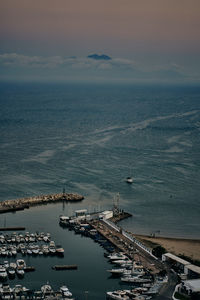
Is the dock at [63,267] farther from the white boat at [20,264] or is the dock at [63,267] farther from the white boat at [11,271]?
the white boat at [11,271]

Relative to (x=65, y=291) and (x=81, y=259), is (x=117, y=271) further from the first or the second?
(x=65, y=291)

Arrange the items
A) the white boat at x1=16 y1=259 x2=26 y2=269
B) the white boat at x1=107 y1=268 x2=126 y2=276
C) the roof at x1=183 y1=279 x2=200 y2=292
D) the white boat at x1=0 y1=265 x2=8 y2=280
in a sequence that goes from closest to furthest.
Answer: the roof at x1=183 y1=279 x2=200 y2=292, the white boat at x1=0 y1=265 x2=8 y2=280, the white boat at x1=107 y1=268 x2=126 y2=276, the white boat at x1=16 y1=259 x2=26 y2=269

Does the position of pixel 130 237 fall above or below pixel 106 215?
below

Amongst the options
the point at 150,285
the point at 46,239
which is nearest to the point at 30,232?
the point at 46,239

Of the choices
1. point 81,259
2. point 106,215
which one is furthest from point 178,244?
point 81,259

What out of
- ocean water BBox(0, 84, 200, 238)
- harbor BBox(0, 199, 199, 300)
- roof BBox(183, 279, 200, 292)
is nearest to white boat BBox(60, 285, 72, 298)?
harbor BBox(0, 199, 199, 300)

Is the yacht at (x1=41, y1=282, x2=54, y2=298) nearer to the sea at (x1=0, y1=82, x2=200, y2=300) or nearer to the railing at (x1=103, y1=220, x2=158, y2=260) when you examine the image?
the sea at (x1=0, y1=82, x2=200, y2=300)

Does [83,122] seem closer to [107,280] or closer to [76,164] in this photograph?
[76,164]
